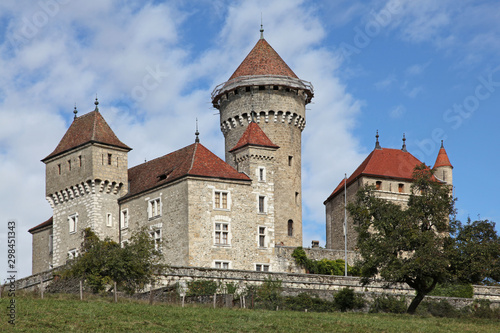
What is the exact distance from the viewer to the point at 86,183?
2785 inches

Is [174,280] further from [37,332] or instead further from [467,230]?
[37,332]

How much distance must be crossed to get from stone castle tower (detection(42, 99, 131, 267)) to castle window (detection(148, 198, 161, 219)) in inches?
149

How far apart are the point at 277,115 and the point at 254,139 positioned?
812 cm

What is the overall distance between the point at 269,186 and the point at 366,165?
15326 mm

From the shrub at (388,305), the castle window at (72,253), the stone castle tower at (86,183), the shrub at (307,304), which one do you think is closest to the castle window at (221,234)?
the stone castle tower at (86,183)

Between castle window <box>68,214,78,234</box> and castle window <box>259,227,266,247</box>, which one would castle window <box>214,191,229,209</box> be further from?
castle window <box>68,214,78,234</box>

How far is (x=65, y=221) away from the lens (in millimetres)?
73188

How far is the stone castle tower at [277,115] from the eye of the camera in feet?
251

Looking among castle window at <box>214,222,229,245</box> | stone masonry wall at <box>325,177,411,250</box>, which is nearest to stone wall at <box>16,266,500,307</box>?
castle window at <box>214,222,229,245</box>

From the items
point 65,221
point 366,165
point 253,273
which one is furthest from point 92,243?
point 366,165

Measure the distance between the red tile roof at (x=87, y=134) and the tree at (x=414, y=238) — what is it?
22.4 meters

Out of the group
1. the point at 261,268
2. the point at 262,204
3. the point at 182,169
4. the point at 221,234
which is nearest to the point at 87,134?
the point at 182,169

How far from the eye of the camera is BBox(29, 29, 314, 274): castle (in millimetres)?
66250

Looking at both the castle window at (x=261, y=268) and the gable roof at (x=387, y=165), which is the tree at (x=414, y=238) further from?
the gable roof at (x=387, y=165)
